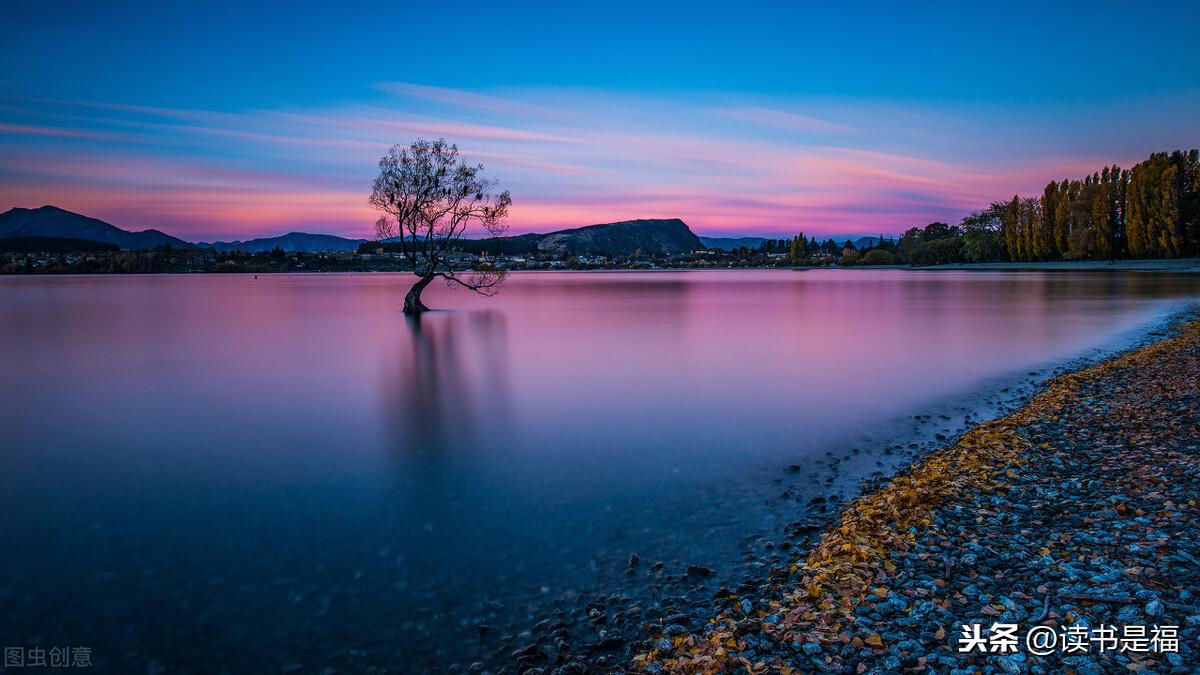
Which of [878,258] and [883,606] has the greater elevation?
[878,258]

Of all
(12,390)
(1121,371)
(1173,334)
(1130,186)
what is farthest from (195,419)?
(1130,186)

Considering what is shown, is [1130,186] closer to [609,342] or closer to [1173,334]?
[1173,334]

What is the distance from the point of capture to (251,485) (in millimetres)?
8617

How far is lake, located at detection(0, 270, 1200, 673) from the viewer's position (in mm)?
5352

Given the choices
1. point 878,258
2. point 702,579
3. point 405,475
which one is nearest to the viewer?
point 702,579

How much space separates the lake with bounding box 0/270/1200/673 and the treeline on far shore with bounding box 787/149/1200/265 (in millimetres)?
86903

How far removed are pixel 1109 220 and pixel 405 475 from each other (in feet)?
397

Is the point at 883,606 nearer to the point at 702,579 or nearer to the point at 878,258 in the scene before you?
the point at 702,579

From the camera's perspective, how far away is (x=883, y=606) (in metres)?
4.71

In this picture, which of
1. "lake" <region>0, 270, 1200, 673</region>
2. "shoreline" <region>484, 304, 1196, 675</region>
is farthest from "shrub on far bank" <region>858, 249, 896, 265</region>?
"shoreline" <region>484, 304, 1196, 675</region>

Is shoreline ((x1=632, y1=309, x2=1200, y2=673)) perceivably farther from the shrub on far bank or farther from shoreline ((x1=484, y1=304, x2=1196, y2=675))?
the shrub on far bank

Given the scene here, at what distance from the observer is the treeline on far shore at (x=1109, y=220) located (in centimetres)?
8356

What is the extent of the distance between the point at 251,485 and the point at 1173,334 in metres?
28.6

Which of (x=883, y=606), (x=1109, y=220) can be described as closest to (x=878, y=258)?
(x=1109, y=220)
